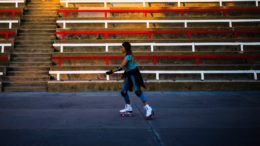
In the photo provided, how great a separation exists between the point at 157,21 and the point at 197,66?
3380 mm

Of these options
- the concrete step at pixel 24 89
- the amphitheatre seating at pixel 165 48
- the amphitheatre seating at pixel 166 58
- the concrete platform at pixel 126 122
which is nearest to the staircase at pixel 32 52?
the concrete step at pixel 24 89

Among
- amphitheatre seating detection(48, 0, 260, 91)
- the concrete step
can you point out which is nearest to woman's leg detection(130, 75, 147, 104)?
amphitheatre seating detection(48, 0, 260, 91)

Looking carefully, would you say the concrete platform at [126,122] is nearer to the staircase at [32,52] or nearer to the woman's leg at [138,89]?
the woman's leg at [138,89]

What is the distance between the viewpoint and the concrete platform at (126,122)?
3571mm

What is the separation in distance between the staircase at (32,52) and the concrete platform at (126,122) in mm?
1826

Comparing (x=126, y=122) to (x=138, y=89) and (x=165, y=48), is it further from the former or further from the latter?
(x=165, y=48)

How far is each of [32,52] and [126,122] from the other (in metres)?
7.45

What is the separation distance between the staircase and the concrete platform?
1.83 m

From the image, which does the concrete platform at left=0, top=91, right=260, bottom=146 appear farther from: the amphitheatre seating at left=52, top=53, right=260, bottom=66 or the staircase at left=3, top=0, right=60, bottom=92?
the amphitheatre seating at left=52, top=53, right=260, bottom=66

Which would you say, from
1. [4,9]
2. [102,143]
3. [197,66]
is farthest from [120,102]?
[4,9]

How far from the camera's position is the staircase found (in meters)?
8.93

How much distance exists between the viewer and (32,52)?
10.3 m

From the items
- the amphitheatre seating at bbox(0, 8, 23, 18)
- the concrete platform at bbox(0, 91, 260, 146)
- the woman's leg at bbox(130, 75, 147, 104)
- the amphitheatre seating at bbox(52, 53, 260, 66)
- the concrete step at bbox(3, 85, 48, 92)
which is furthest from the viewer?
the amphitheatre seating at bbox(0, 8, 23, 18)

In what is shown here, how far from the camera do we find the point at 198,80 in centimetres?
897
